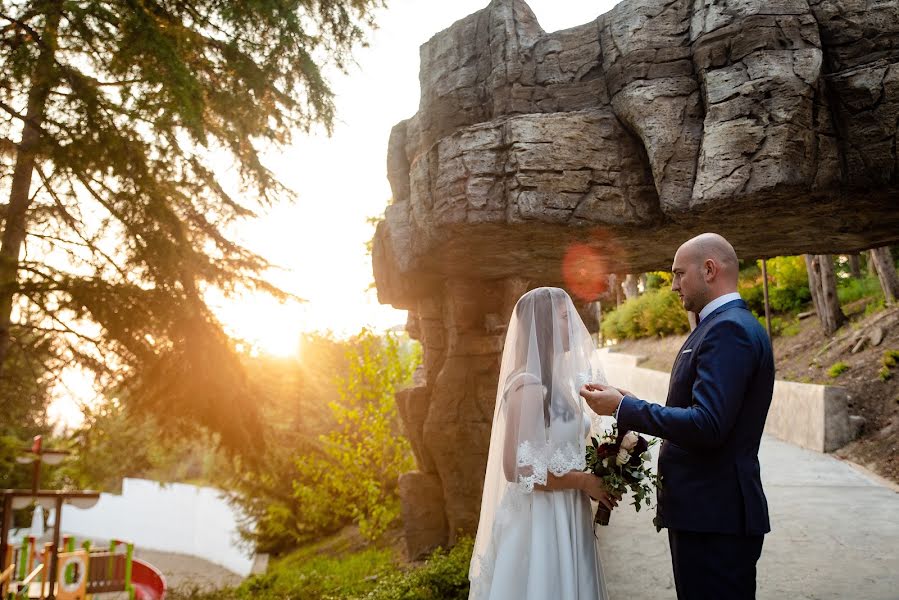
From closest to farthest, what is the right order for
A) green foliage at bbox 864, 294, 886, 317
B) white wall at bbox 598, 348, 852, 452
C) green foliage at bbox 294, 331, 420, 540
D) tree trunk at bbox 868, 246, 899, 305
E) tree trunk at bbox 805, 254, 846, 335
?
white wall at bbox 598, 348, 852, 452 → green foliage at bbox 294, 331, 420, 540 → tree trunk at bbox 868, 246, 899, 305 → green foliage at bbox 864, 294, 886, 317 → tree trunk at bbox 805, 254, 846, 335

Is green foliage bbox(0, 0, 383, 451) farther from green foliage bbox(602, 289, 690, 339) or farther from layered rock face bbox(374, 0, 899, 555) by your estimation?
green foliage bbox(602, 289, 690, 339)

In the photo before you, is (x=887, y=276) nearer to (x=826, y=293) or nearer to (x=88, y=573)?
(x=826, y=293)

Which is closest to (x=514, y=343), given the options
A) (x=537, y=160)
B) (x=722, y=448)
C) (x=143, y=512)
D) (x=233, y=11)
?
(x=722, y=448)

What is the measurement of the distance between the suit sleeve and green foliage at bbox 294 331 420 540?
8.27m

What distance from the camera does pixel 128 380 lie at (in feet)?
19.6

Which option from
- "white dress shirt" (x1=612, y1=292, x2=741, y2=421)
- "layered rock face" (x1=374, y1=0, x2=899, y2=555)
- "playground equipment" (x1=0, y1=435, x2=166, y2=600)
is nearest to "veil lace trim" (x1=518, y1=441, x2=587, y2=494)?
"white dress shirt" (x1=612, y1=292, x2=741, y2=421)

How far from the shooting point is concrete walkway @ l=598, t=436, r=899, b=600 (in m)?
4.26

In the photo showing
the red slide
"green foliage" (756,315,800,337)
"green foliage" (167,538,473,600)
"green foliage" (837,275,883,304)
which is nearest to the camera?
"green foliage" (167,538,473,600)

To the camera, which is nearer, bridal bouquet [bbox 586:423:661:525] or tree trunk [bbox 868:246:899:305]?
bridal bouquet [bbox 586:423:661:525]

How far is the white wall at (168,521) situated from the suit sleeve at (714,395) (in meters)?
13.2

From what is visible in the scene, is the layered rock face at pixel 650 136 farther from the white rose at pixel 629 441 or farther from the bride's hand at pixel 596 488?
the bride's hand at pixel 596 488

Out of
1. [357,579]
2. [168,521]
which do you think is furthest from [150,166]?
[168,521]

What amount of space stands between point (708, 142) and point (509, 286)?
2867 millimetres

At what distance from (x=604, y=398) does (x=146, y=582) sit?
30.2ft
